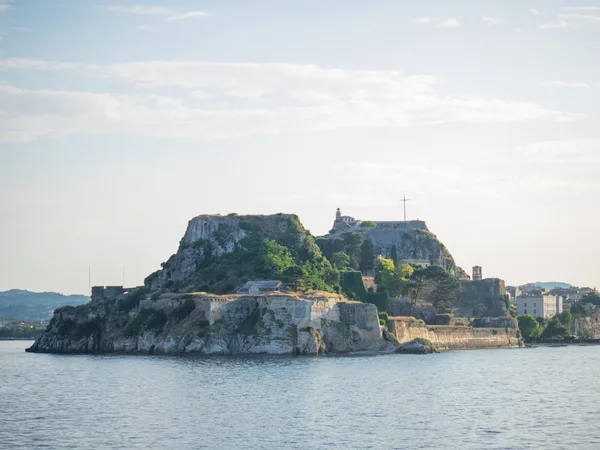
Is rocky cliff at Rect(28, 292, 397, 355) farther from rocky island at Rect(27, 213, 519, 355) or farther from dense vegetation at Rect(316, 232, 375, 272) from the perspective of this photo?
dense vegetation at Rect(316, 232, 375, 272)

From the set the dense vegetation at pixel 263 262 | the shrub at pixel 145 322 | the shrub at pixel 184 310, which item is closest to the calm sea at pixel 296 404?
the shrub at pixel 184 310

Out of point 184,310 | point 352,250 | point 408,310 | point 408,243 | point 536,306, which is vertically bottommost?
point 184,310

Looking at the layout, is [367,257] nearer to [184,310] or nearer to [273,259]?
[273,259]

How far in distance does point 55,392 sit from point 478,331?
234 ft

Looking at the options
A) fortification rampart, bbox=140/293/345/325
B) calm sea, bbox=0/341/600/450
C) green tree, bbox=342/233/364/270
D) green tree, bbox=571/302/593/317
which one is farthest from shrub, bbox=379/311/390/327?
green tree, bbox=571/302/593/317

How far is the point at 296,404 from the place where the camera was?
61.1 meters

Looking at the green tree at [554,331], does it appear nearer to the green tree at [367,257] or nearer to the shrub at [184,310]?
the green tree at [367,257]

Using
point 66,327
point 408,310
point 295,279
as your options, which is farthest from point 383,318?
point 66,327

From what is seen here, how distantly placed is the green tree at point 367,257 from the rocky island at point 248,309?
75 cm

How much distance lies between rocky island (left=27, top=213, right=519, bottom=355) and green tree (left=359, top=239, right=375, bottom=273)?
0.75 metres

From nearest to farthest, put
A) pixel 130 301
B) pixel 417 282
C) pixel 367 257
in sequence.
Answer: pixel 130 301, pixel 417 282, pixel 367 257

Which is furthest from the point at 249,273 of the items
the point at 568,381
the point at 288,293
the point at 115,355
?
the point at 568,381

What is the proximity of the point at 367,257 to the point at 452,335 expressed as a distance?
86.5 feet

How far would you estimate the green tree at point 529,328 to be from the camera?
15138 cm
